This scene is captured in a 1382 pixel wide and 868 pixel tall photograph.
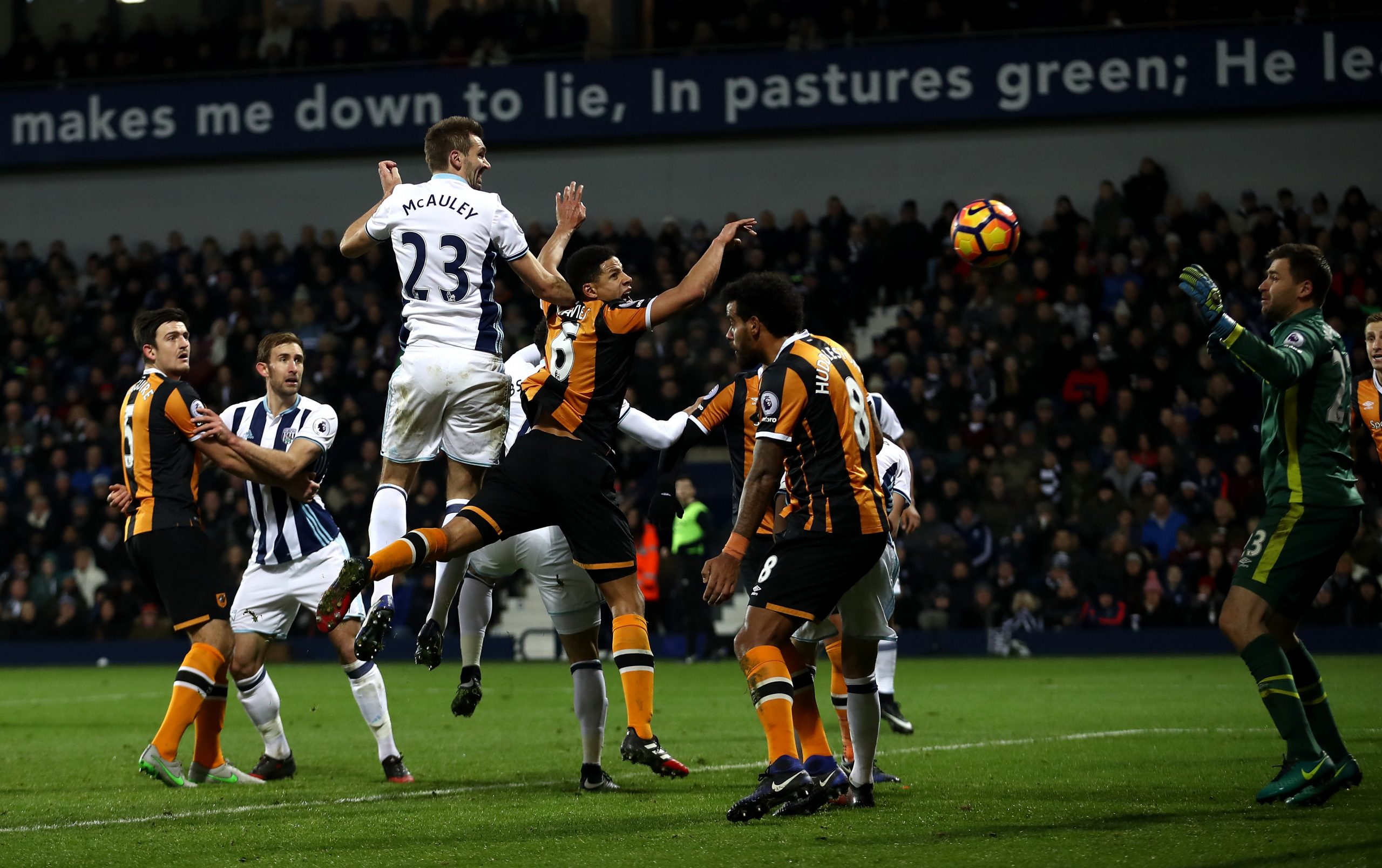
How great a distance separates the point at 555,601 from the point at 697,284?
6.39 feet

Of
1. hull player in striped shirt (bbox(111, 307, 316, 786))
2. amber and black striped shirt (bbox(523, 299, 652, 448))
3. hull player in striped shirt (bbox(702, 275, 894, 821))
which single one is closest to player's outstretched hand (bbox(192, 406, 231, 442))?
hull player in striped shirt (bbox(111, 307, 316, 786))

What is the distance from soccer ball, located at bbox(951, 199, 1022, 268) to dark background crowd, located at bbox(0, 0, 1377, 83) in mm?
14641

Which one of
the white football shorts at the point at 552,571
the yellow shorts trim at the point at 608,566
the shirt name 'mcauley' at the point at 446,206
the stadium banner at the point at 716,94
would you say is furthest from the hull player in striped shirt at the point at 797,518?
the stadium banner at the point at 716,94

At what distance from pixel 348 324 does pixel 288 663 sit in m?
5.96

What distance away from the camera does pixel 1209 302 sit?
6512 mm

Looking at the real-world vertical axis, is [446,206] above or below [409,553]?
above

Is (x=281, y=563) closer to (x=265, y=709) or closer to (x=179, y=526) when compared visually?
(x=179, y=526)

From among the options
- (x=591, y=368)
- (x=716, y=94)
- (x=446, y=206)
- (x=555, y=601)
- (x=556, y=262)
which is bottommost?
(x=555, y=601)

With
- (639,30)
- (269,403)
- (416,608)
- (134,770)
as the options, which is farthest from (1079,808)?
(639,30)

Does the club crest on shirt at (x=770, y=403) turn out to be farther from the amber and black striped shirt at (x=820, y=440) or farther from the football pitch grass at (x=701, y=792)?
the football pitch grass at (x=701, y=792)

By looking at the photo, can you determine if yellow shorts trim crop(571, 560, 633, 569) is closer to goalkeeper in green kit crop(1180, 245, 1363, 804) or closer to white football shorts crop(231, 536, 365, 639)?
white football shorts crop(231, 536, 365, 639)

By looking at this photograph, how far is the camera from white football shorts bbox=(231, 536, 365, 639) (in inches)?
342

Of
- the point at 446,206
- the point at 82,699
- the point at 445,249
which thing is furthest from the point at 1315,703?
the point at 82,699

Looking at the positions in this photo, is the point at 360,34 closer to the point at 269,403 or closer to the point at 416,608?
the point at 416,608
